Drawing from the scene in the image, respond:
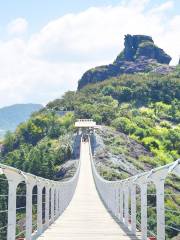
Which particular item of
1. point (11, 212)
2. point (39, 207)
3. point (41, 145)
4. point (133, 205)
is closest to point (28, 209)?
point (39, 207)

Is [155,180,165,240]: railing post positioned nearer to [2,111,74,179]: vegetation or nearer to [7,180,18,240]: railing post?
[7,180,18,240]: railing post

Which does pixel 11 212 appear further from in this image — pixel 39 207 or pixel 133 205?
pixel 133 205

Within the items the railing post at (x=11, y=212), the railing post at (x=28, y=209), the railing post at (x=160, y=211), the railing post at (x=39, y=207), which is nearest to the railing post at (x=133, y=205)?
the railing post at (x=39, y=207)

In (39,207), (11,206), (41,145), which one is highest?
(41,145)

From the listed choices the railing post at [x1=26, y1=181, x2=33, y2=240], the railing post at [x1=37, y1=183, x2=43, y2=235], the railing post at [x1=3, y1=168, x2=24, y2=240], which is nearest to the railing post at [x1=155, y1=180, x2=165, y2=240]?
the railing post at [x1=3, y1=168, x2=24, y2=240]

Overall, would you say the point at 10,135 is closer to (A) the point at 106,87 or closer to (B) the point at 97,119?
(B) the point at 97,119

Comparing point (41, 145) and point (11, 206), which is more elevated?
point (41, 145)

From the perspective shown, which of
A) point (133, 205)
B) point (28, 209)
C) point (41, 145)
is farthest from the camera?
point (41, 145)

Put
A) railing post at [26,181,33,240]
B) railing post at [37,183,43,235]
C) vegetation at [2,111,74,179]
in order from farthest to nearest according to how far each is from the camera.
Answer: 1. vegetation at [2,111,74,179]
2. railing post at [37,183,43,235]
3. railing post at [26,181,33,240]

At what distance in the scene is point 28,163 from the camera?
251 ft

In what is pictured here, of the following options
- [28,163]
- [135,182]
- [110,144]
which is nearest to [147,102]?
[110,144]

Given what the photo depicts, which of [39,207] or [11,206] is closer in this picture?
[11,206]

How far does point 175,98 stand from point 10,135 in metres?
47.3

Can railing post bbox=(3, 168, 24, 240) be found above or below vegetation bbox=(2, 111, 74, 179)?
below
